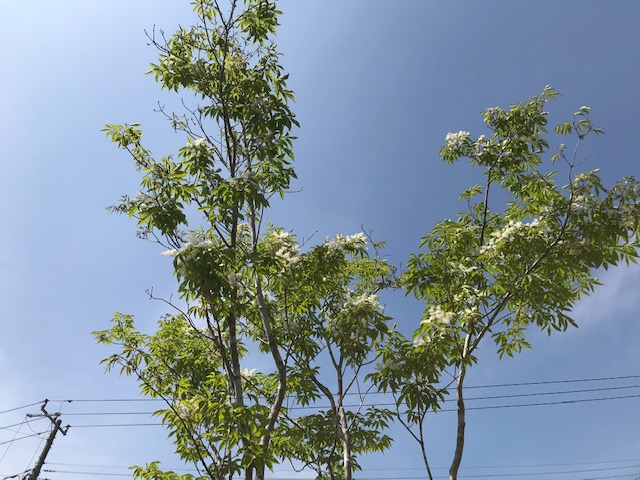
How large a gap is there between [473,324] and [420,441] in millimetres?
1544

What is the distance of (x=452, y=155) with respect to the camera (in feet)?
24.5

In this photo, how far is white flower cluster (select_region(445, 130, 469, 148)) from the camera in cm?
734

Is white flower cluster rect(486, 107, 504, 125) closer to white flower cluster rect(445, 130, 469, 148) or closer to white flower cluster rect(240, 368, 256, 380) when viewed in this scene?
white flower cluster rect(445, 130, 469, 148)

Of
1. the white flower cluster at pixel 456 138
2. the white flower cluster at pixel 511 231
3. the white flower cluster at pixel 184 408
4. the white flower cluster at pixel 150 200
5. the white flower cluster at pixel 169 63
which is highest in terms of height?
the white flower cluster at pixel 456 138

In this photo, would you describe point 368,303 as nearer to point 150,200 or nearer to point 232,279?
point 232,279

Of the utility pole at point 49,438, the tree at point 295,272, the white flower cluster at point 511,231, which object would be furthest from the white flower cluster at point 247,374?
the utility pole at point 49,438

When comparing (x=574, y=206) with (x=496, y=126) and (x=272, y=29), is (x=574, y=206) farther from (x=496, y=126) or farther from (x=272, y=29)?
(x=272, y=29)

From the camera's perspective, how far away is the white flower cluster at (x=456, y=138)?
734 cm

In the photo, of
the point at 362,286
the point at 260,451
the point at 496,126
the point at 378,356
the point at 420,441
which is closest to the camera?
the point at 260,451

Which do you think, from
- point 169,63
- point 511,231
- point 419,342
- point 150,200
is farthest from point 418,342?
point 169,63

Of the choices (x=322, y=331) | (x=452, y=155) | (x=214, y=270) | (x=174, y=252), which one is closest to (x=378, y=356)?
(x=322, y=331)

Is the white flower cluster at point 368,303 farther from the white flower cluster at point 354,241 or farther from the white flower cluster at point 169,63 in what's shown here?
the white flower cluster at point 169,63

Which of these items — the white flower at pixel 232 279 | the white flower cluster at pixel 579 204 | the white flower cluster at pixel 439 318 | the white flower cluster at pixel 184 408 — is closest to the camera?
the white flower cluster at pixel 184 408

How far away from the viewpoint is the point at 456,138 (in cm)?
739
